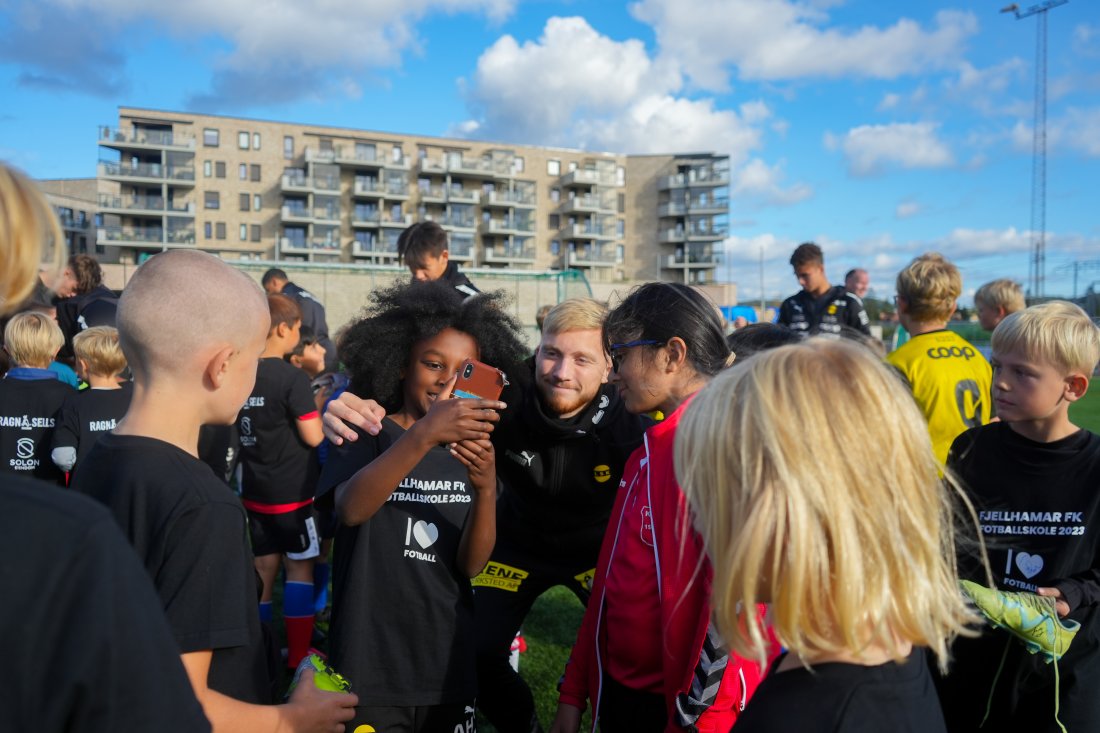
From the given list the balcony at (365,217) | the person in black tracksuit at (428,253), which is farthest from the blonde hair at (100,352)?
the balcony at (365,217)

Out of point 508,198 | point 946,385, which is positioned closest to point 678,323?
point 946,385

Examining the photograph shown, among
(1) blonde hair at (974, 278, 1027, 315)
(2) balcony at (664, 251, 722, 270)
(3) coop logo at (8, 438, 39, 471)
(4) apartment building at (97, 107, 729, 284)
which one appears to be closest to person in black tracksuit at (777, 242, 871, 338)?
(1) blonde hair at (974, 278, 1027, 315)

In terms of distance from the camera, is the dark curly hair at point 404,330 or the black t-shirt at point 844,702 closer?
the black t-shirt at point 844,702

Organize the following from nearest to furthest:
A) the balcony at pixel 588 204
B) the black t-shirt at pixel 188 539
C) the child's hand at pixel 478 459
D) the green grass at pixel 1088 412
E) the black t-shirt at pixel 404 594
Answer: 1. the black t-shirt at pixel 188 539
2. the child's hand at pixel 478 459
3. the black t-shirt at pixel 404 594
4. the green grass at pixel 1088 412
5. the balcony at pixel 588 204

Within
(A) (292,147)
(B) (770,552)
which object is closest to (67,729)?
(B) (770,552)

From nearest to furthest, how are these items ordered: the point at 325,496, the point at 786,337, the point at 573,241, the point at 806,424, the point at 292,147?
the point at 806,424, the point at 325,496, the point at 786,337, the point at 292,147, the point at 573,241

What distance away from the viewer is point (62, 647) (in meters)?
0.87

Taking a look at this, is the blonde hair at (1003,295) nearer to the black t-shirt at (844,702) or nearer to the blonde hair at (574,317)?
the blonde hair at (574,317)

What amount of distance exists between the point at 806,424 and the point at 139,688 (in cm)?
112

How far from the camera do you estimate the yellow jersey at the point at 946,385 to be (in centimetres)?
438

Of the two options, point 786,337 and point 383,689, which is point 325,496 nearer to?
point 383,689

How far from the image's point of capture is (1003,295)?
5.59 metres

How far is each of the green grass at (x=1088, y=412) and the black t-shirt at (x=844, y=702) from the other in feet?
47.2

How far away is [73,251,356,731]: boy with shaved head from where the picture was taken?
1504 millimetres
